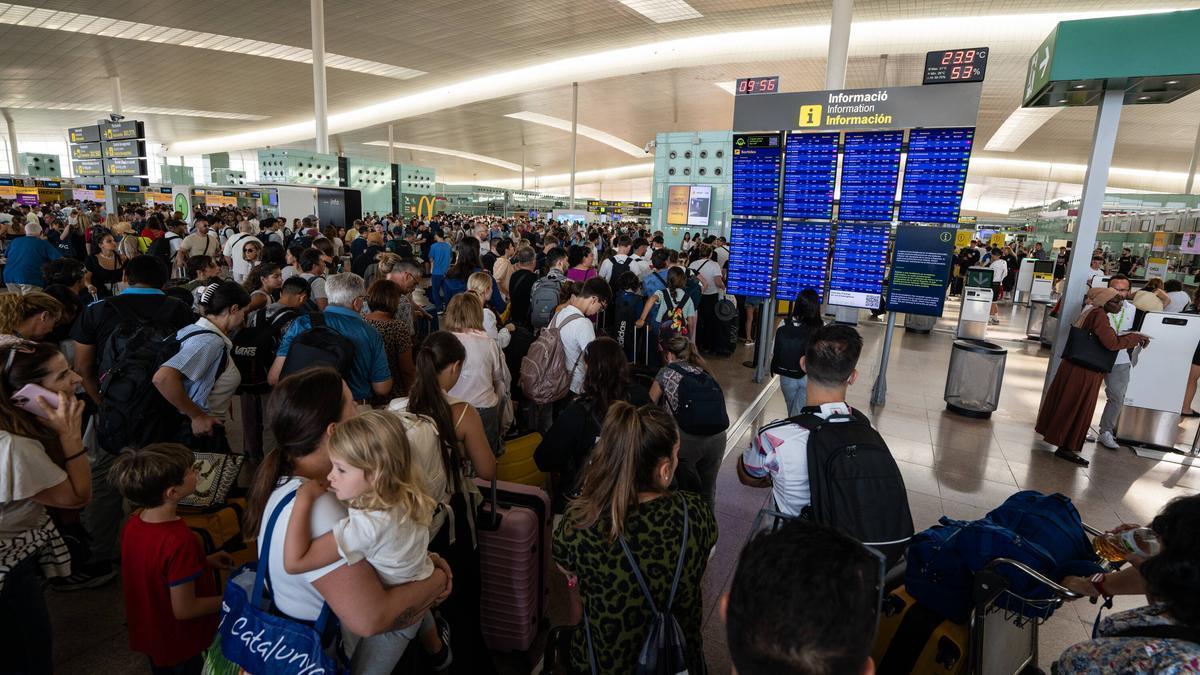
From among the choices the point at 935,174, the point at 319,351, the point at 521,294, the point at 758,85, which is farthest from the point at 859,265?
the point at 319,351

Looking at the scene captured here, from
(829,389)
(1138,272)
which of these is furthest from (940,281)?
(1138,272)

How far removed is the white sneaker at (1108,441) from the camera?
19.0ft

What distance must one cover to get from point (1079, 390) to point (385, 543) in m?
6.28

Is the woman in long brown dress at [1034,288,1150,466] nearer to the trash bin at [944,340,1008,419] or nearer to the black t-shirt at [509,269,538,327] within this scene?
the trash bin at [944,340,1008,419]

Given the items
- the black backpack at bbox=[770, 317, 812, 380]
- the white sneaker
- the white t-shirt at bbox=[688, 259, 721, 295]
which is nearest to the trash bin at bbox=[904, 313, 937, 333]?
the white t-shirt at bbox=[688, 259, 721, 295]

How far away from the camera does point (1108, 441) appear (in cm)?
582

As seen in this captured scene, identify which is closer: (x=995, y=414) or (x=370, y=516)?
(x=370, y=516)

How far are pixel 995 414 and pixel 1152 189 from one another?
42950 millimetres

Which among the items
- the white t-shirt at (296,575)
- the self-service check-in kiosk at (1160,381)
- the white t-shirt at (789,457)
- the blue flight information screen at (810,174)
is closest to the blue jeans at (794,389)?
the blue flight information screen at (810,174)

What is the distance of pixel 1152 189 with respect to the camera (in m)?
35.9

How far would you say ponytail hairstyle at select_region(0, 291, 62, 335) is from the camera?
301 cm

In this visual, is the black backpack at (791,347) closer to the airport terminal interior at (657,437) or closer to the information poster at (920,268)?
the airport terminal interior at (657,437)

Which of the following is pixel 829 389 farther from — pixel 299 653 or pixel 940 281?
pixel 940 281

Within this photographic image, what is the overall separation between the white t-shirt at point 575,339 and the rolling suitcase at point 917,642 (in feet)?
7.79
